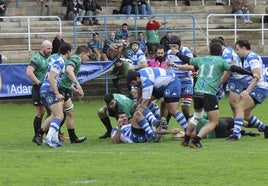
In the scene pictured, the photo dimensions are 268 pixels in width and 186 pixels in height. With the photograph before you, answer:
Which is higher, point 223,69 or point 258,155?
point 223,69

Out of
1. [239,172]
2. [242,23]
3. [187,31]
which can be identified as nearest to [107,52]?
[187,31]

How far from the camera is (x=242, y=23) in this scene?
4028cm

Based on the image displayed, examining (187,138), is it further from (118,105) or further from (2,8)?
(2,8)

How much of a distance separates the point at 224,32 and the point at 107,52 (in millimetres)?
7763

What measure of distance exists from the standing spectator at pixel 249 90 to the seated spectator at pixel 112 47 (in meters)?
12.3

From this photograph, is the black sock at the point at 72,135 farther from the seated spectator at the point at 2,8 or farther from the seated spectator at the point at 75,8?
the seated spectator at the point at 75,8

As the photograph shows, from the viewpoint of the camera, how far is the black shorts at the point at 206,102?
17.6 metres

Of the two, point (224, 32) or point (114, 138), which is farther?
point (224, 32)

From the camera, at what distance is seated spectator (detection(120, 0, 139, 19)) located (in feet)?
125

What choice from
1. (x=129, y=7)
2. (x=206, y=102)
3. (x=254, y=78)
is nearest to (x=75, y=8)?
(x=129, y=7)

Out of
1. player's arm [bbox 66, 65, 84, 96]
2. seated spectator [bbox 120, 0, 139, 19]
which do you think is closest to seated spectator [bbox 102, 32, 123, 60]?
seated spectator [bbox 120, 0, 139, 19]

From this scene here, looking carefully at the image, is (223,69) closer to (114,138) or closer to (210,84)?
(210,84)

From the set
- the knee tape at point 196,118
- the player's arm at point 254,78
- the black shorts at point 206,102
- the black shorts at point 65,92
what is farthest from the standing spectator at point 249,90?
the black shorts at point 65,92

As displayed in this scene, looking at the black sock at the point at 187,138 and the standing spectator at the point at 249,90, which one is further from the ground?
the standing spectator at the point at 249,90
